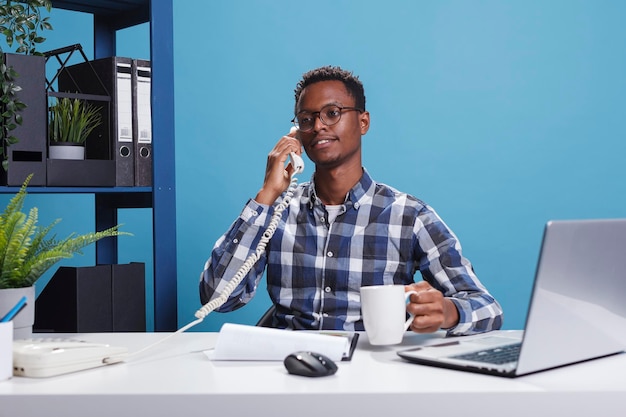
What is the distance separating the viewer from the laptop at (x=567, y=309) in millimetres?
1204

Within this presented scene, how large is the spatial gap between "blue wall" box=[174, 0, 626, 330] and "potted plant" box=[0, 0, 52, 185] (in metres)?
1.08

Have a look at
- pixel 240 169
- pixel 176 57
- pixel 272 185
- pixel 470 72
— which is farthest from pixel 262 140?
pixel 272 185

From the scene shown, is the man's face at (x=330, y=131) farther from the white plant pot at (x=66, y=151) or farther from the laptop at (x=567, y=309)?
the laptop at (x=567, y=309)

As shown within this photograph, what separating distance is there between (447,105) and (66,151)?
5.72 feet

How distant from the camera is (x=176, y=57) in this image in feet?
11.3

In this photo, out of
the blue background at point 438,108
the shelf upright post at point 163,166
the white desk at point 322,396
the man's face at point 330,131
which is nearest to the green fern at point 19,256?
the white desk at point 322,396

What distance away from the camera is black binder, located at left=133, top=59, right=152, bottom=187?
2.54 m

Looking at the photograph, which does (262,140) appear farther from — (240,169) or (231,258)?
(231,258)

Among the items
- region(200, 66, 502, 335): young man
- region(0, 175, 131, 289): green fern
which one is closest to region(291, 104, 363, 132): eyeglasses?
region(200, 66, 502, 335): young man

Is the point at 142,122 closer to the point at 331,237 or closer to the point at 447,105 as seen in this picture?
the point at 331,237

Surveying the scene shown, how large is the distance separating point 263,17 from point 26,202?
1225 mm

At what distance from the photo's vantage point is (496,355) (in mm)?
1408

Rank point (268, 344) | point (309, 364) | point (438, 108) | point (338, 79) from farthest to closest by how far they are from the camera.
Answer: point (438, 108)
point (338, 79)
point (268, 344)
point (309, 364)

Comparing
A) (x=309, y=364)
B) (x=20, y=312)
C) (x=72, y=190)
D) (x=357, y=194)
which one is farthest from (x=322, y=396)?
(x=72, y=190)
